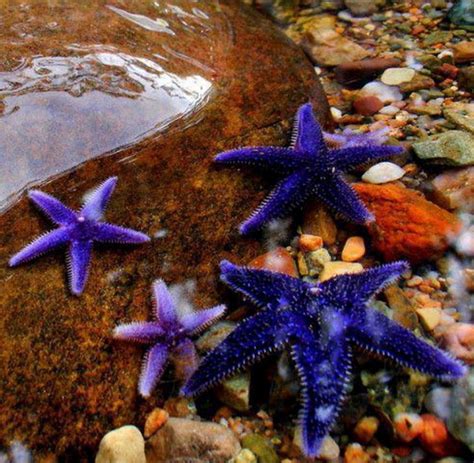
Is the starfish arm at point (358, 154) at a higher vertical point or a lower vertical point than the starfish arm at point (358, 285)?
higher

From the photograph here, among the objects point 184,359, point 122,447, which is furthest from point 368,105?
point 122,447

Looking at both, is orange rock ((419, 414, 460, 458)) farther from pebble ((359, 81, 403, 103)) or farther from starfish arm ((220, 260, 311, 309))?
pebble ((359, 81, 403, 103))

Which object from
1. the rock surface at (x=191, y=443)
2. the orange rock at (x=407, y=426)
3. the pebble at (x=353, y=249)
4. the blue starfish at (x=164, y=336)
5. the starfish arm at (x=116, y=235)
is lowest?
the orange rock at (x=407, y=426)

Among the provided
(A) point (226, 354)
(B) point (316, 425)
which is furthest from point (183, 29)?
(B) point (316, 425)

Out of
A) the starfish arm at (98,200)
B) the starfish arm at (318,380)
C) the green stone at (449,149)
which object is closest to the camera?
the starfish arm at (318,380)

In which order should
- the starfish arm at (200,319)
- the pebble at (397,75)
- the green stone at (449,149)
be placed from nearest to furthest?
the starfish arm at (200,319) → the green stone at (449,149) → the pebble at (397,75)

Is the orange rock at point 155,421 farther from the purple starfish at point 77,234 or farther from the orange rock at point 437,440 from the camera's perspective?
the orange rock at point 437,440

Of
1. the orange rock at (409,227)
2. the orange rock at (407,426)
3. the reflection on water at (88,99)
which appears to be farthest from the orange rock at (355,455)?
the reflection on water at (88,99)
